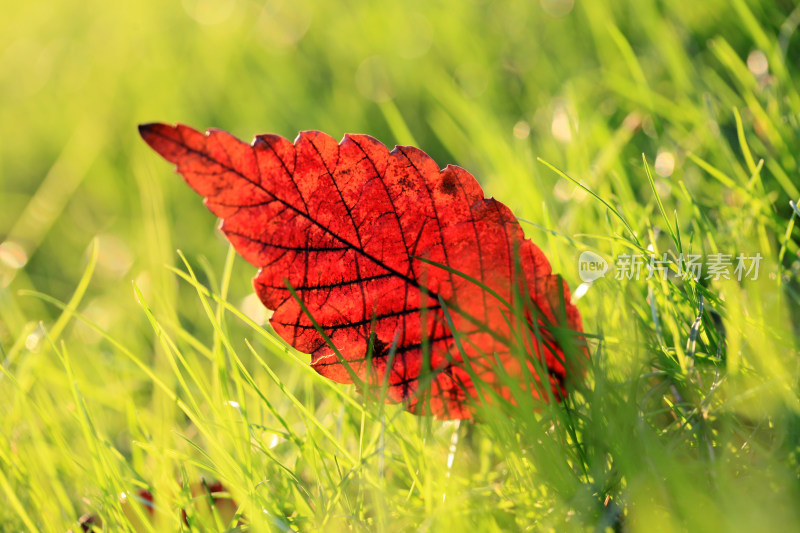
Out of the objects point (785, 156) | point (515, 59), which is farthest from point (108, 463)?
point (515, 59)

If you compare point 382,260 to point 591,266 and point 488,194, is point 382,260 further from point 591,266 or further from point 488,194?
point 488,194

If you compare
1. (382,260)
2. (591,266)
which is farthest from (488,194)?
(382,260)

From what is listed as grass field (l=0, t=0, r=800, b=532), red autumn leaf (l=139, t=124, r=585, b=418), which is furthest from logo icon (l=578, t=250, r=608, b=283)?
red autumn leaf (l=139, t=124, r=585, b=418)

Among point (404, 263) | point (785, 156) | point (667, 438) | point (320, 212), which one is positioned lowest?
point (667, 438)

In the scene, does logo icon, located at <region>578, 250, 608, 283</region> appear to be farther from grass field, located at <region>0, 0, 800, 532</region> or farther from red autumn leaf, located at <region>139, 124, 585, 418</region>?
red autumn leaf, located at <region>139, 124, 585, 418</region>

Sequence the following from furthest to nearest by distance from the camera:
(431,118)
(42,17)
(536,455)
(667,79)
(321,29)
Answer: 1. (42,17)
2. (321,29)
3. (431,118)
4. (667,79)
5. (536,455)

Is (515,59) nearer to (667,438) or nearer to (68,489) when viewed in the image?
(667,438)

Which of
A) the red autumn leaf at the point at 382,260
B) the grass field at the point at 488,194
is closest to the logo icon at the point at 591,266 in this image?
the grass field at the point at 488,194

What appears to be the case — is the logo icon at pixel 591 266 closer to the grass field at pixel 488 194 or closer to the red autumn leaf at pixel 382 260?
the grass field at pixel 488 194
